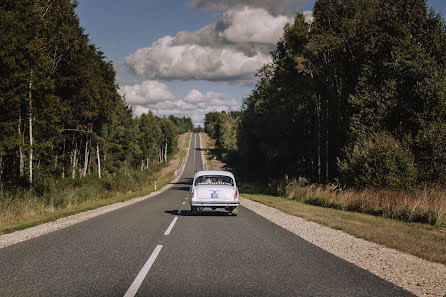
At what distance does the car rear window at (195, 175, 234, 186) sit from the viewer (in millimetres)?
13441

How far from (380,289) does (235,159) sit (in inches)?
2219

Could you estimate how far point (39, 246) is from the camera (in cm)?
730

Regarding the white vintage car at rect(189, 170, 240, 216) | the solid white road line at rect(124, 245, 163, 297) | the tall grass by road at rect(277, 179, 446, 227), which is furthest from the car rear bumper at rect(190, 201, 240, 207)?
the tall grass by road at rect(277, 179, 446, 227)

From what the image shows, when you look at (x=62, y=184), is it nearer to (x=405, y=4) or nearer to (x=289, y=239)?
(x=289, y=239)

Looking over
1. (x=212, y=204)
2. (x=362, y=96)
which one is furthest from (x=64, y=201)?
(x=362, y=96)

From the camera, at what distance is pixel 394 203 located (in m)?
13.9

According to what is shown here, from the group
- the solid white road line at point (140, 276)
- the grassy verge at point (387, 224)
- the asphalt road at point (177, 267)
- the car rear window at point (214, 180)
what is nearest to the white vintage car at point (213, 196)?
the car rear window at point (214, 180)

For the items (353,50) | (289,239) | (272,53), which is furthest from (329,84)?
(289,239)

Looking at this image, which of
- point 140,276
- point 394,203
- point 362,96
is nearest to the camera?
point 140,276

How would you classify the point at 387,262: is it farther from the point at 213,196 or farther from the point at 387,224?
the point at 213,196

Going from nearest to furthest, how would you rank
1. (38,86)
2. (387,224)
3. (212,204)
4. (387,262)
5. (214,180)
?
(387,262)
(387,224)
(212,204)
(214,180)
(38,86)

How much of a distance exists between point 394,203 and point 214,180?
24.6 feet

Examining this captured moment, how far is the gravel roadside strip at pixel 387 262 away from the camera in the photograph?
498 cm

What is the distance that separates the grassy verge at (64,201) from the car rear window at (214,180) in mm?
Result: 5664
